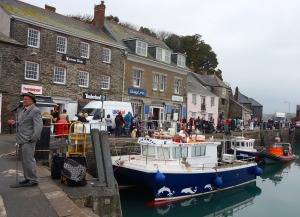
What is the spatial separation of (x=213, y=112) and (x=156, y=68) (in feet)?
47.5

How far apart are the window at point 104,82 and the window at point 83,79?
1393 millimetres

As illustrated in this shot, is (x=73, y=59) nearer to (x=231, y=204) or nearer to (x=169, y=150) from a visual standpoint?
(x=169, y=150)

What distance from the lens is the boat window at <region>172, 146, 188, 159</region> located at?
15.3 m

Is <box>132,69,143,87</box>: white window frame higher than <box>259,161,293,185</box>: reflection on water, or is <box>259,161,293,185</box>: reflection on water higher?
<box>132,69,143,87</box>: white window frame

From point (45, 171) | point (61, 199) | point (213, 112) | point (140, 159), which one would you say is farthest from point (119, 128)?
point (213, 112)

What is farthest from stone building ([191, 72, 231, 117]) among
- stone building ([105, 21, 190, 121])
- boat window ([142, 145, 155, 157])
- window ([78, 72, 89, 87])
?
boat window ([142, 145, 155, 157])

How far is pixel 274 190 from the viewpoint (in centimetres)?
2039

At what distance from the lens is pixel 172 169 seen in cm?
1453

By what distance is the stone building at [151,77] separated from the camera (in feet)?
93.0

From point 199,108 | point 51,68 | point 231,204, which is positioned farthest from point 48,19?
point 199,108

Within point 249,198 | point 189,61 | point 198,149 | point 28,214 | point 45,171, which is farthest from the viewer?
point 189,61

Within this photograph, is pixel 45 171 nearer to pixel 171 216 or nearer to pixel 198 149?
pixel 171 216

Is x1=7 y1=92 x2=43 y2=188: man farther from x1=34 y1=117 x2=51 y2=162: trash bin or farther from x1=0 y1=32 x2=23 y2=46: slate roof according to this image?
x1=0 y1=32 x2=23 y2=46: slate roof

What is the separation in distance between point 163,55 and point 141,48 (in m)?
3.42
